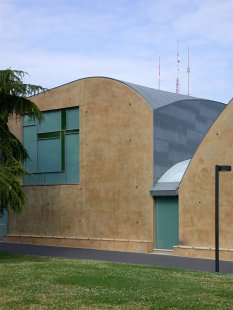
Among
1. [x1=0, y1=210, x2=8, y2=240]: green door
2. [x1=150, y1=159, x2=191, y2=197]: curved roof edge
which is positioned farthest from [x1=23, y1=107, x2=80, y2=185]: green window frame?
[x1=150, y1=159, x2=191, y2=197]: curved roof edge

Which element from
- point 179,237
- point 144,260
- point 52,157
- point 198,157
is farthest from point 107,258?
point 52,157

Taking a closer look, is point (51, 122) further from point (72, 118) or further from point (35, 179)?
point (35, 179)

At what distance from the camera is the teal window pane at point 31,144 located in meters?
32.7

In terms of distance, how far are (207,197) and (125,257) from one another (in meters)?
4.19

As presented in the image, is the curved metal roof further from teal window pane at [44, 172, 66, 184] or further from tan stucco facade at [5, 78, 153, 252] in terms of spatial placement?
teal window pane at [44, 172, 66, 184]

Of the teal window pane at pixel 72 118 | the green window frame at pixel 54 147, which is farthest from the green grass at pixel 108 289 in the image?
the teal window pane at pixel 72 118

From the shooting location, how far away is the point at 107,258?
23.4 metres

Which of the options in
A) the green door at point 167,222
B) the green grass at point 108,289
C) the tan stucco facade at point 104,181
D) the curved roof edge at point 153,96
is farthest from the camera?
the curved roof edge at point 153,96

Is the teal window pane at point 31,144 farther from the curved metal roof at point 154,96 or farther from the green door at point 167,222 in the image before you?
the green door at point 167,222

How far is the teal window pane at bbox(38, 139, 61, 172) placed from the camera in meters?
31.5

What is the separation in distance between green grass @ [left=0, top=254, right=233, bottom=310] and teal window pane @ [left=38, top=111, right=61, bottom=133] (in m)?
15.3

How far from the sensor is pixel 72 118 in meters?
31.0

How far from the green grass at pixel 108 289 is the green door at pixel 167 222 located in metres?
9.35

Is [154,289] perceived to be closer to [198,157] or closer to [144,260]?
[144,260]
